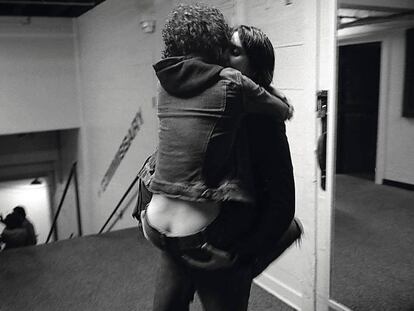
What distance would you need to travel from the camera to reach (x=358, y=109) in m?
1.92

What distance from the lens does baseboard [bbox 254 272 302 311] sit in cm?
245

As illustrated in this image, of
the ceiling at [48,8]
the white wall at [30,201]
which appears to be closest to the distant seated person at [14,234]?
the ceiling at [48,8]

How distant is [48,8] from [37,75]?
0.74 meters

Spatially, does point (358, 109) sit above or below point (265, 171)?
above

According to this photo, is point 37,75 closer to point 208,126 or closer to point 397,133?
point 397,133

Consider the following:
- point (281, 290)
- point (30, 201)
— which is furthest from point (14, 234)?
point (30, 201)

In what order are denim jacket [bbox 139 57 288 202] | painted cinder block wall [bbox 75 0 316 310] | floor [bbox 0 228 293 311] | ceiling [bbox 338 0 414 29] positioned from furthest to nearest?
floor [bbox 0 228 293 311] < painted cinder block wall [bbox 75 0 316 310] < ceiling [bbox 338 0 414 29] < denim jacket [bbox 139 57 288 202]

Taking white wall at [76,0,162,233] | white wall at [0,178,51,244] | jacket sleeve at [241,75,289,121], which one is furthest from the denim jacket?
white wall at [0,178,51,244]

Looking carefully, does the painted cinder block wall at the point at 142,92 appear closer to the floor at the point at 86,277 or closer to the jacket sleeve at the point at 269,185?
the floor at the point at 86,277

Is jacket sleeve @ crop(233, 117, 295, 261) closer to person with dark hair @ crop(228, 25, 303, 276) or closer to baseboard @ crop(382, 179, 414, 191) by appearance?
person with dark hair @ crop(228, 25, 303, 276)

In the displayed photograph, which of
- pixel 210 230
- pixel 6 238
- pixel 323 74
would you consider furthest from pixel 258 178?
pixel 6 238

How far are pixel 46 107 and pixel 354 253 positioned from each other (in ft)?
13.3

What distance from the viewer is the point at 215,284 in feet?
3.65

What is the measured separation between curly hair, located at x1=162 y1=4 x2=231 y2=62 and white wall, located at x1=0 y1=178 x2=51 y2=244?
20.3 ft
